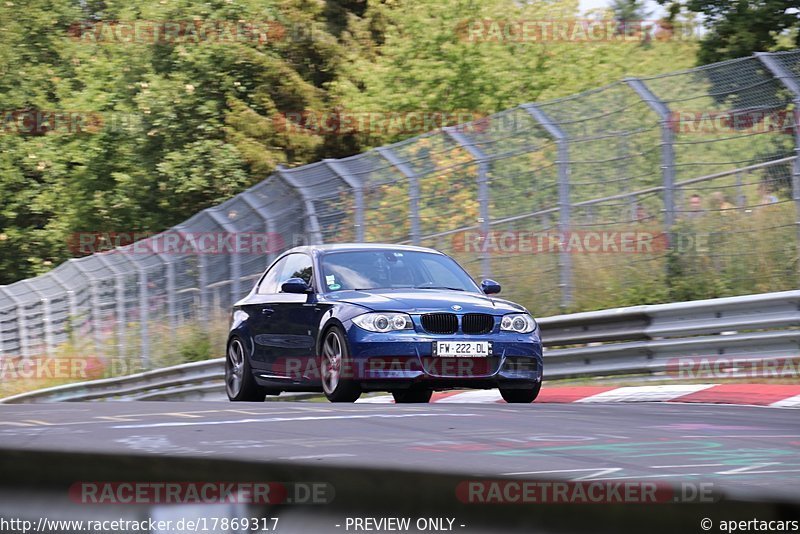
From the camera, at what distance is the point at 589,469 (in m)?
5.93

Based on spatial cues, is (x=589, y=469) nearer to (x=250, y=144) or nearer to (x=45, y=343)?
(x=45, y=343)

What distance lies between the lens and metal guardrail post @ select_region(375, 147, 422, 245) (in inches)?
651

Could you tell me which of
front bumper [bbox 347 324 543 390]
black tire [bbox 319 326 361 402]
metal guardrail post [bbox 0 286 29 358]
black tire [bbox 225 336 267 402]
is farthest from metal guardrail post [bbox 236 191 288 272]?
metal guardrail post [bbox 0 286 29 358]

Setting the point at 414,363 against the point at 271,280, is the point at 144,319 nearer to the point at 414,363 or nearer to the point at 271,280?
the point at 271,280

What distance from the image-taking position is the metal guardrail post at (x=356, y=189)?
17.3m

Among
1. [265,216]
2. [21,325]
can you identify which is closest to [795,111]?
[265,216]

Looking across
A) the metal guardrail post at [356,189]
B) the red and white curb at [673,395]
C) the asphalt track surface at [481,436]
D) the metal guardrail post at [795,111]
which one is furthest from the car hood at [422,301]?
the metal guardrail post at [356,189]

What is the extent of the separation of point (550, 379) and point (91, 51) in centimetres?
3712

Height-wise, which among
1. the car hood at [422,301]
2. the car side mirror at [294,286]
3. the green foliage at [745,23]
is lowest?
the car hood at [422,301]

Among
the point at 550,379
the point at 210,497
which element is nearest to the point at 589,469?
the point at 210,497

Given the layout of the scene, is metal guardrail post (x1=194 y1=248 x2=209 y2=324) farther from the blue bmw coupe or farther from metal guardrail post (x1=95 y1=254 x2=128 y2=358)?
the blue bmw coupe

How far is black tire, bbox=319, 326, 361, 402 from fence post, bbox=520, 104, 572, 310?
4516 millimetres

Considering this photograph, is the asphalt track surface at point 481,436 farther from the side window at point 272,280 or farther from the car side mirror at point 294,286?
the side window at point 272,280

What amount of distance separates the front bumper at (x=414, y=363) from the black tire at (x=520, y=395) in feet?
1.99
